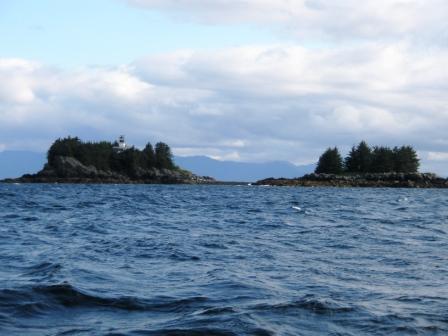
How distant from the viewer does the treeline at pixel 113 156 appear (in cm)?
17475

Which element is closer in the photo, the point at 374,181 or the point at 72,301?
the point at 72,301

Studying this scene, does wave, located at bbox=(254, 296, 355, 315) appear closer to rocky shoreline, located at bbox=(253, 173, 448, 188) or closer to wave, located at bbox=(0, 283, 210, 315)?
wave, located at bbox=(0, 283, 210, 315)

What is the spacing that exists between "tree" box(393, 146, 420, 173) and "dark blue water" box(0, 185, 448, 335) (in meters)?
141

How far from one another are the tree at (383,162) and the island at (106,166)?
44083 mm

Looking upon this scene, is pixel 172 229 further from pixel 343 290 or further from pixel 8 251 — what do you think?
pixel 343 290

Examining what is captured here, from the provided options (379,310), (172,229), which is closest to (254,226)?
(172,229)

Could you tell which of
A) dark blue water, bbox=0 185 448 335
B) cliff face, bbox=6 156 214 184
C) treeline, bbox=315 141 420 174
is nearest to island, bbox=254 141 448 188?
treeline, bbox=315 141 420 174

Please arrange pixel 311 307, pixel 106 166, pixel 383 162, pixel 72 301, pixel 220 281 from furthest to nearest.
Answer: pixel 106 166, pixel 383 162, pixel 220 281, pixel 72 301, pixel 311 307

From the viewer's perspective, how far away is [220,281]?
1686 cm

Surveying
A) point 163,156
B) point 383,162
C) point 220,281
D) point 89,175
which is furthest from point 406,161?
point 220,281

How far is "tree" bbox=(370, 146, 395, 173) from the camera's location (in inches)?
6560

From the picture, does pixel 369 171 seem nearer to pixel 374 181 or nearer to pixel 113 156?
pixel 374 181

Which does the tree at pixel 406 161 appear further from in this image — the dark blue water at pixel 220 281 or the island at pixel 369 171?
the dark blue water at pixel 220 281

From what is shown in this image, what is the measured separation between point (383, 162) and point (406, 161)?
6.08 meters
